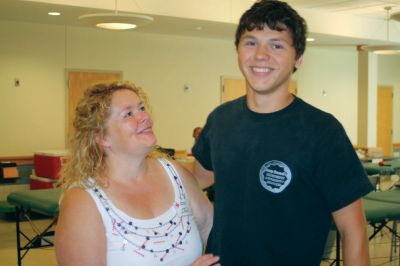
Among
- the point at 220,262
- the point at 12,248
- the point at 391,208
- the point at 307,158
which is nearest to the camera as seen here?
the point at 307,158

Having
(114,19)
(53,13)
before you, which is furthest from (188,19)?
(114,19)

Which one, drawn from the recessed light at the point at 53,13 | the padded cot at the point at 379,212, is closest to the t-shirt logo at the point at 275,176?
the padded cot at the point at 379,212

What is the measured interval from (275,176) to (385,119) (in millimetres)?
12303

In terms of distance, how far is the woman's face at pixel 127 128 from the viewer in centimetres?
195

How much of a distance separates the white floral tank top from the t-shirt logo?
45 cm

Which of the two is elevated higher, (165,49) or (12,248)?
(165,49)

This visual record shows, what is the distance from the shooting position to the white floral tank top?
6.10 feet

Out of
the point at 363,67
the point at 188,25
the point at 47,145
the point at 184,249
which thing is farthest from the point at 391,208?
the point at 363,67

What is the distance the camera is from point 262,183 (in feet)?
5.52

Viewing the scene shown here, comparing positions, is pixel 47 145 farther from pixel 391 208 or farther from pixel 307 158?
pixel 307 158

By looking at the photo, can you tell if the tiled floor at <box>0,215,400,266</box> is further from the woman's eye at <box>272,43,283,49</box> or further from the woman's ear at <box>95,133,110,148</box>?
the woman's eye at <box>272,43,283,49</box>

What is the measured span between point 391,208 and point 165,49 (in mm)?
6260

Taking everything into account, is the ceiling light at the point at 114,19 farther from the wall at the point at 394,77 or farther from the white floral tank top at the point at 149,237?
the wall at the point at 394,77

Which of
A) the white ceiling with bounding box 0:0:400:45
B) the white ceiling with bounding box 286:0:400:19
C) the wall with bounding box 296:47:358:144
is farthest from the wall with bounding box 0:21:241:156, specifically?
the white ceiling with bounding box 286:0:400:19
